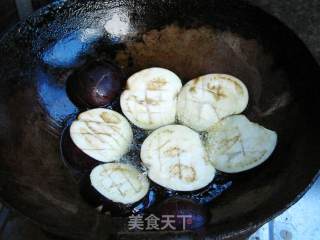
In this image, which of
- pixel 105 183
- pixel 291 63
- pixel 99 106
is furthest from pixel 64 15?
pixel 291 63

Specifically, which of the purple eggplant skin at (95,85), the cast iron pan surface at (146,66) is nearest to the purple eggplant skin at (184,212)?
the cast iron pan surface at (146,66)

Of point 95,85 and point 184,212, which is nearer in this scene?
point 184,212

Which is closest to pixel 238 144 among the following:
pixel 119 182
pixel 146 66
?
pixel 119 182

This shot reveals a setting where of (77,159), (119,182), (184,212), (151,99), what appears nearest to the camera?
(184,212)

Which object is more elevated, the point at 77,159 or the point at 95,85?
the point at 95,85

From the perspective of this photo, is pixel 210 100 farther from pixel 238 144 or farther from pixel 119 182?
pixel 119 182

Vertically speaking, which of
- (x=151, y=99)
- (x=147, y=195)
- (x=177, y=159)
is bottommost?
(x=147, y=195)

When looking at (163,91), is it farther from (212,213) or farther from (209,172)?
(212,213)

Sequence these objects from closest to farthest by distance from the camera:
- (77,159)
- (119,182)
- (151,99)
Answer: (119,182) < (77,159) < (151,99)
